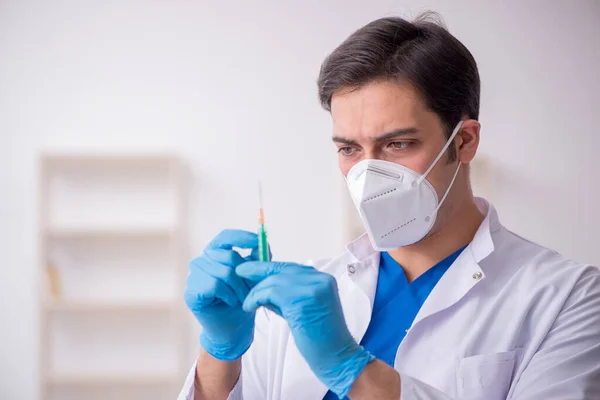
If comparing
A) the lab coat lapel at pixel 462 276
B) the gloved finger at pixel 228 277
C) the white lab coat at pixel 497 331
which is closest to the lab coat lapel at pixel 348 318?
the white lab coat at pixel 497 331

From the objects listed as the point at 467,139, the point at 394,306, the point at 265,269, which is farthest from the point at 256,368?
the point at 467,139

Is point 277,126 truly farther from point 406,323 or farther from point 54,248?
point 406,323

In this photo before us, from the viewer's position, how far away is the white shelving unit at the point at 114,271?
372 cm

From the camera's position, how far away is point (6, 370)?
3801 mm

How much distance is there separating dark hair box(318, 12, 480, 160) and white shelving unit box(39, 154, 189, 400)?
242cm

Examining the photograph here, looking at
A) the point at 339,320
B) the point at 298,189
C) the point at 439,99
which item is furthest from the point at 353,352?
the point at 298,189

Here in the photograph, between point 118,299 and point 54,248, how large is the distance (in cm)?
47

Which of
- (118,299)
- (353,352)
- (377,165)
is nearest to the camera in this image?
(353,352)

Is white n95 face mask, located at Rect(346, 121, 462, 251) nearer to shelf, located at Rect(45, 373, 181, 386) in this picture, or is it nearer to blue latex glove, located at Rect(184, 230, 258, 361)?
blue latex glove, located at Rect(184, 230, 258, 361)

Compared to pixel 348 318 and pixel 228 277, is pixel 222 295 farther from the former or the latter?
pixel 348 318

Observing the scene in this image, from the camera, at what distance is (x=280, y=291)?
41.8 inches

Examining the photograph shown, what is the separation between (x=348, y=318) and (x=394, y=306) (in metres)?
0.10

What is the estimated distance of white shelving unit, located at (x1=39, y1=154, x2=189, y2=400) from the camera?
3.72 m

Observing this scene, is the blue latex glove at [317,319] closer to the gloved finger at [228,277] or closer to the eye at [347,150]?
the gloved finger at [228,277]
